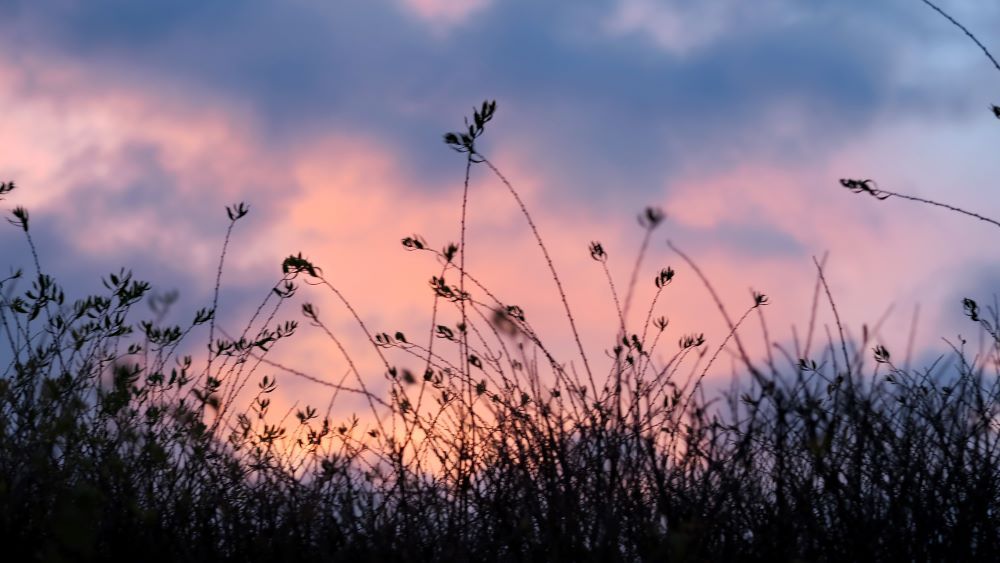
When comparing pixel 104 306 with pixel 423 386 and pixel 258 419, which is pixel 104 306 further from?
pixel 423 386

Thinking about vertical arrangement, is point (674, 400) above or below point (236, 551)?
above

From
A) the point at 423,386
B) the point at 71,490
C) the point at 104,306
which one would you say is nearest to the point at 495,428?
the point at 423,386

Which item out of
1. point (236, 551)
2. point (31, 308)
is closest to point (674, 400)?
point (236, 551)

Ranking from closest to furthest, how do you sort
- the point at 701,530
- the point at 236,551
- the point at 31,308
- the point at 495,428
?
1. the point at 701,530
2. the point at 236,551
3. the point at 495,428
4. the point at 31,308

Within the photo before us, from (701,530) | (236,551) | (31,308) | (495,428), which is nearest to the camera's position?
(701,530)

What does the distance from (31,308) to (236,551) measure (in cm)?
212

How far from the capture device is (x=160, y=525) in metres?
4.27

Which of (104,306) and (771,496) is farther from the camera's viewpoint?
(104,306)

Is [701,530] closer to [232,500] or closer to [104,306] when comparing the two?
[232,500]

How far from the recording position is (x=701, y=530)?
3.53 m

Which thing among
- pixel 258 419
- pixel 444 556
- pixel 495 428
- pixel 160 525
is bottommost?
pixel 444 556

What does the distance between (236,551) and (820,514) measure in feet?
7.91

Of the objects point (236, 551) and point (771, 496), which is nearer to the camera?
point (236, 551)

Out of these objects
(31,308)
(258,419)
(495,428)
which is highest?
(31,308)
